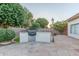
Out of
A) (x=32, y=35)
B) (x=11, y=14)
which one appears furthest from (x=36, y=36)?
(x=11, y=14)

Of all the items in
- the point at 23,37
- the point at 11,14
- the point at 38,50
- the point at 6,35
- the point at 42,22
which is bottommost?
the point at 38,50

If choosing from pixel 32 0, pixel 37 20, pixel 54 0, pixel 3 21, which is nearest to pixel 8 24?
pixel 3 21

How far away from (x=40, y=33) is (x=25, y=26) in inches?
48.5

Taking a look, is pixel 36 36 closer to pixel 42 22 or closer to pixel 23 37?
pixel 23 37

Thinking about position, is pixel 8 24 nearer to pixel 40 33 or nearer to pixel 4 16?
pixel 4 16

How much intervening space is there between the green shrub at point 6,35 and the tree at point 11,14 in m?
0.65

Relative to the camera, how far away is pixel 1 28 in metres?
8.71

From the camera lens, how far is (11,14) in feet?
30.2

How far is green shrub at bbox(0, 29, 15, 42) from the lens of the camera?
8435mm

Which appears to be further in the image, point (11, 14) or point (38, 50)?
point (11, 14)

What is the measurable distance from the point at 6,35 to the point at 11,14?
1405mm

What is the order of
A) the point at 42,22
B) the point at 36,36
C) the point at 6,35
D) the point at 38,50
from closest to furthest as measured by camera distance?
the point at 38,50, the point at 42,22, the point at 6,35, the point at 36,36

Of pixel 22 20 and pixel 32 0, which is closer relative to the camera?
pixel 32 0

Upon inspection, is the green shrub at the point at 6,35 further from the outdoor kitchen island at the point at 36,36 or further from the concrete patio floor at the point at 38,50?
the concrete patio floor at the point at 38,50
